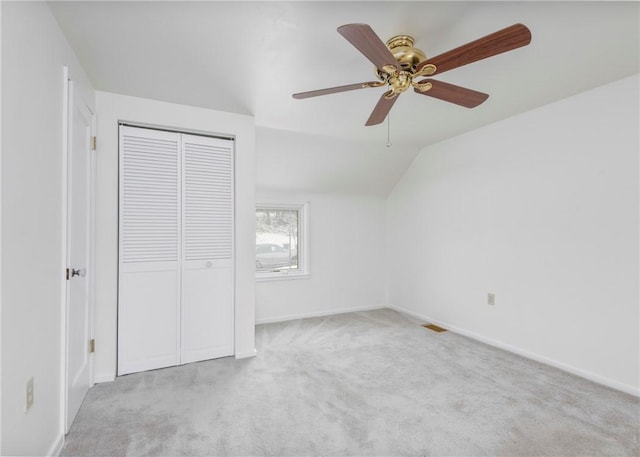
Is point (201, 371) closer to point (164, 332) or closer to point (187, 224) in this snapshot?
point (164, 332)

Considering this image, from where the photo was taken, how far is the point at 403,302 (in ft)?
15.1

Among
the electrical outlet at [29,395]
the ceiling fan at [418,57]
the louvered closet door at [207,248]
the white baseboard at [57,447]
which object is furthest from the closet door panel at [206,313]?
the ceiling fan at [418,57]

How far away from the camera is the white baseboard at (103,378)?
8.01 ft

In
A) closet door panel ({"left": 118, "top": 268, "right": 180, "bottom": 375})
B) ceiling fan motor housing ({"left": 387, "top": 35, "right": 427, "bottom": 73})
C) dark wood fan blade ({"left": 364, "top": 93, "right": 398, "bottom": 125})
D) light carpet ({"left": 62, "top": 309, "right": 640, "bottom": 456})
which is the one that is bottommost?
light carpet ({"left": 62, "top": 309, "right": 640, "bottom": 456})

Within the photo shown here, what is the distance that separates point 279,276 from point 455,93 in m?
3.01

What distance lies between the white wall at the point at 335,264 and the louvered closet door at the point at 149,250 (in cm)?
146

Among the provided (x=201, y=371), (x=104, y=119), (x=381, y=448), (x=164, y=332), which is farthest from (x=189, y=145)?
(x=381, y=448)

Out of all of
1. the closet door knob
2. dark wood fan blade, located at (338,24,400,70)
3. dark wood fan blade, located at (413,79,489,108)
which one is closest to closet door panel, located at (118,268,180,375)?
the closet door knob

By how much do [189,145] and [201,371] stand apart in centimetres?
192

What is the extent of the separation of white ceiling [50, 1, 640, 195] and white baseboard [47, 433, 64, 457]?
219cm

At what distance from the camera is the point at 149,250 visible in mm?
2684

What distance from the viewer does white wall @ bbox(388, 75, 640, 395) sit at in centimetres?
238

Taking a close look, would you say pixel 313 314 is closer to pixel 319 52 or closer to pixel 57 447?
pixel 57 447

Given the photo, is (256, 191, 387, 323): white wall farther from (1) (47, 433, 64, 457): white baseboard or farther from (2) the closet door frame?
(1) (47, 433, 64, 457): white baseboard
